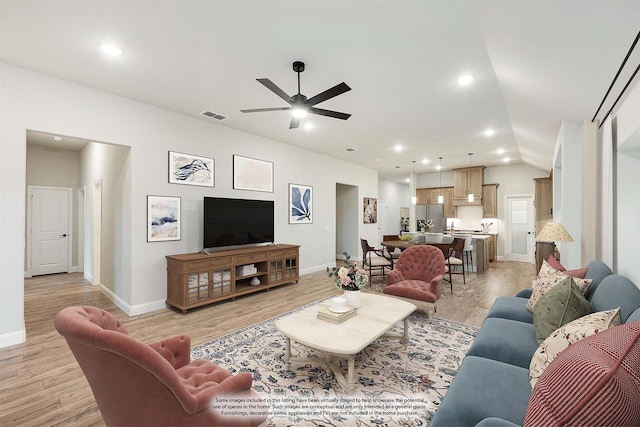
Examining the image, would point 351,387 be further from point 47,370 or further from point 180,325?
point 47,370

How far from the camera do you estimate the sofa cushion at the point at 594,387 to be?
781 mm

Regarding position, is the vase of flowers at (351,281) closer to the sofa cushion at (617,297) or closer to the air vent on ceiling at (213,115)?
the sofa cushion at (617,297)

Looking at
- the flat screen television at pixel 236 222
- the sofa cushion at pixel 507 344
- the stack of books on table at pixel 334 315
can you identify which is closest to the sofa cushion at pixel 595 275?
the sofa cushion at pixel 507 344

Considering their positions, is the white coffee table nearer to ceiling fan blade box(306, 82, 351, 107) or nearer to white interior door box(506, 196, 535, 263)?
ceiling fan blade box(306, 82, 351, 107)

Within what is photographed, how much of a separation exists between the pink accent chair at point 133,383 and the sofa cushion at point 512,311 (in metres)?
2.40

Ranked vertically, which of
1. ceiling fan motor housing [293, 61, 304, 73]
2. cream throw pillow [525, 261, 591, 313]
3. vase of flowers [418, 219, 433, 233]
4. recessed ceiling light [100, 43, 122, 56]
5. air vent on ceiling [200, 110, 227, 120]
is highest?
recessed ceiling light [100, 43, 122, 56]

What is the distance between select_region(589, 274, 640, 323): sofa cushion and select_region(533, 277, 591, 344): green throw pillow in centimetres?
9

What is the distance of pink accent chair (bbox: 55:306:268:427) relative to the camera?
115 centimetres

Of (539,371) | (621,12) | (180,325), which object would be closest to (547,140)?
(621,12)

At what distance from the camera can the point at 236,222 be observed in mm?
4891

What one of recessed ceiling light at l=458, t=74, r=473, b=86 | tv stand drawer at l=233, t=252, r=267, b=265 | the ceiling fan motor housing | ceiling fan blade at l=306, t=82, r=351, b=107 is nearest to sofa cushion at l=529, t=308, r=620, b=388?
ceiling fan blade at l=306, t=82, r=351, b=107

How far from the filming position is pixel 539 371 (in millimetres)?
1471

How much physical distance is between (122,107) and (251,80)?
6.32 ft

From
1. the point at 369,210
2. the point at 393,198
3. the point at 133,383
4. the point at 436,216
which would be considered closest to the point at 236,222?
the point at 133,383
